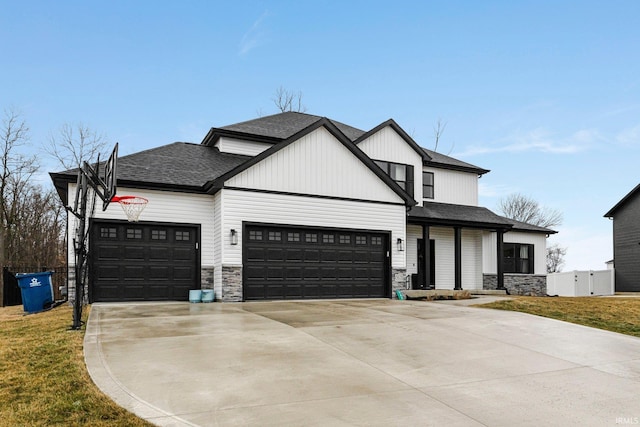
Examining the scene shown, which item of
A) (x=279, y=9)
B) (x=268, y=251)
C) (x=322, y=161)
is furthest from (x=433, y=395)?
(x=279, y=9)

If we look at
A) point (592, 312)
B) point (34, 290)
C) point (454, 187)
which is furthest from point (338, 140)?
point (34, 290)

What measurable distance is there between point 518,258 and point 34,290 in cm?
2132

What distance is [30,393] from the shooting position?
525 cm

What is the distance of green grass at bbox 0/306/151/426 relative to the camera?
176 inches

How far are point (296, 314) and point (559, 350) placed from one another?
229 inches

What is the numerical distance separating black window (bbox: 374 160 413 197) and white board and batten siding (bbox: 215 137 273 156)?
550cm

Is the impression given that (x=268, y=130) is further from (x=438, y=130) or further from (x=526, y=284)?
(x=438, y=130)

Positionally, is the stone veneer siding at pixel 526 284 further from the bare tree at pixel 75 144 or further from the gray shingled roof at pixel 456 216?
the bare tree at pixel 75 144

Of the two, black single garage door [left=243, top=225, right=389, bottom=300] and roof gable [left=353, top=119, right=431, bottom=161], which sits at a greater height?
roof gable [left=353, top=119, right=431, bottom=161]

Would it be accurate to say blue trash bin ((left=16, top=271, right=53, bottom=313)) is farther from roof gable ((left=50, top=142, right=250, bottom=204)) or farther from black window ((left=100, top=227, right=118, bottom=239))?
roof gable ((left=50, top=142, right=250, bottom=204))

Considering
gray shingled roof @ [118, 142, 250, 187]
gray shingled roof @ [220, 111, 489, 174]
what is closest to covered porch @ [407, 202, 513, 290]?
gray shingled roof @ [220, 111, 489, 174]

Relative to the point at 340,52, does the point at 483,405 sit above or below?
below

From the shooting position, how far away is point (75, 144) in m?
28.0

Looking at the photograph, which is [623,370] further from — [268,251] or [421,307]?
[268,251]
